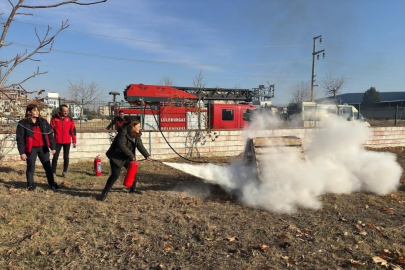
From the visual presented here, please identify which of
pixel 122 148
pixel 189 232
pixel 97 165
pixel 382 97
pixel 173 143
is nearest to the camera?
pixel 189 232

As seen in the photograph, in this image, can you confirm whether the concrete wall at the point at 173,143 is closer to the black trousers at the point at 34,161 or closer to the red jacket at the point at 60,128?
the red jacket at the point at 60,128

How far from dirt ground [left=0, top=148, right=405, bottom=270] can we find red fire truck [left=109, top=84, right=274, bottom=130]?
5.19 metres

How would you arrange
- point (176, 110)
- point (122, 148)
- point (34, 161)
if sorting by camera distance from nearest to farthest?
point (122, 148)
point (34, 161)
point (176, 110)

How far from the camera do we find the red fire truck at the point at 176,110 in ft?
37.6

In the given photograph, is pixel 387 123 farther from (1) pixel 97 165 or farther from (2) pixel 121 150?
(2) pixel 121 150

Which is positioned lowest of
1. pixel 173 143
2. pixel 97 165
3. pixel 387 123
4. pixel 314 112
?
pixel 97 165

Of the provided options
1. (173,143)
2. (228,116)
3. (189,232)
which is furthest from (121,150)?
(228,116)

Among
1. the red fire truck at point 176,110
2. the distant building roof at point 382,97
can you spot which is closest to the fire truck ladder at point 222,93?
the red fire truck at point 176,110

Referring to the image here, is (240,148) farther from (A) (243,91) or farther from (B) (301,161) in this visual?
(A) (243,91)

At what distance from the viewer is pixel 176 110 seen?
12.6 m

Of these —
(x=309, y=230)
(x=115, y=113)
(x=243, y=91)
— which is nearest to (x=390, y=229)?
(x=309, y=230)

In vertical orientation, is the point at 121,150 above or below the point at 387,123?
below

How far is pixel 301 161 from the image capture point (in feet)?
18.4

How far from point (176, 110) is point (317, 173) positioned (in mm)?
8080
